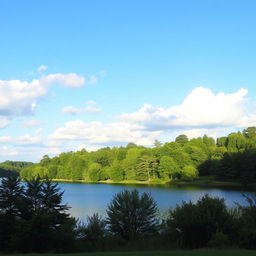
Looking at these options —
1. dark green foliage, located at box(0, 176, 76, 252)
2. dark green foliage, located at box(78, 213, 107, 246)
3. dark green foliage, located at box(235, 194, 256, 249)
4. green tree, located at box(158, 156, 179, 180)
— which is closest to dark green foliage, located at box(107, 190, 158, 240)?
dark green foliage, located at box(78, 213, 107, 246)

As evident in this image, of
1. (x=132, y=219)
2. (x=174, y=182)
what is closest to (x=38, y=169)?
(x=174, y=182)

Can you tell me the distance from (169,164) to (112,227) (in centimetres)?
7730

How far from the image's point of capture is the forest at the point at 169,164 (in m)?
82.4

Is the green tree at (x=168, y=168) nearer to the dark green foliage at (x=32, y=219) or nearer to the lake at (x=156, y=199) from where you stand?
the lake at (x=156, y=199)

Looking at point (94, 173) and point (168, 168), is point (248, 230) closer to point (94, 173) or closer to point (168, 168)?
point (168, 168)

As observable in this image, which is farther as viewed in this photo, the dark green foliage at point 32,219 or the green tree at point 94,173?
the green tree at point 94,173

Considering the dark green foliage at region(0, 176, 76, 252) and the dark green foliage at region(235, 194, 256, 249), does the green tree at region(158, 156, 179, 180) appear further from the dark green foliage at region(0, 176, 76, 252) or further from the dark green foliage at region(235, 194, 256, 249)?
the dark green foliage at region(235, 194, 256, 249)

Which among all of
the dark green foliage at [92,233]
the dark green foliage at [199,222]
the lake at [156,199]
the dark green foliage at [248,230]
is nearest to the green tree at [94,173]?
the lake at [156,199]

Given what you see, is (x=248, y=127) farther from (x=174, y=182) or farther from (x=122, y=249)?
(x=122, y=249)

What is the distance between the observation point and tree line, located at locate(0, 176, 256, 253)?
56.6 feet

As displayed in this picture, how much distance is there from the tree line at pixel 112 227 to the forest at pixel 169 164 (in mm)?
61400

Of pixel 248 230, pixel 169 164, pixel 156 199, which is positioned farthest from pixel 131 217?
pixel 169 164

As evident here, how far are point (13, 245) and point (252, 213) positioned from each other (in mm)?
12560

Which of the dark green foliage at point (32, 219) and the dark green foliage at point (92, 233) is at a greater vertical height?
the dark green foliage at point (32, 219)
